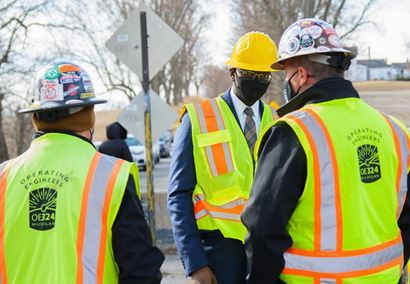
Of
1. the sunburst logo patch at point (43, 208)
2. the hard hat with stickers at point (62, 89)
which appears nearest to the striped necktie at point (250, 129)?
the hard hat with stickers at point (62, 89)

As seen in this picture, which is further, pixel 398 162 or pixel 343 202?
pixel 398 162

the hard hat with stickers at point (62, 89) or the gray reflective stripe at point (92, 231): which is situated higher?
the hard hat with stickers at point (62, 89)

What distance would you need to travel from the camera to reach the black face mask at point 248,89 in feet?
12.0

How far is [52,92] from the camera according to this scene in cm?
244

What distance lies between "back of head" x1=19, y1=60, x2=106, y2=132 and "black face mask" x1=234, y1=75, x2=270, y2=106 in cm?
135

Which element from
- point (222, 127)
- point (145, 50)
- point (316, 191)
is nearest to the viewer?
point (316, 191)

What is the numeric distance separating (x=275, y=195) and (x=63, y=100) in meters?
1.02

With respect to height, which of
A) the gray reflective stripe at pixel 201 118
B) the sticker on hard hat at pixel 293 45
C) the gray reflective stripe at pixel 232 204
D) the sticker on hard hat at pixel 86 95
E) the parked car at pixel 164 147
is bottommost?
the parked car at pixel 164 147

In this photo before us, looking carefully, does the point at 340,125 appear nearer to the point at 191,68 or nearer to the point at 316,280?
the point at 316,280

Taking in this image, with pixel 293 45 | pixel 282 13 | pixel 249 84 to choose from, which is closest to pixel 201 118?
pixel 249 84

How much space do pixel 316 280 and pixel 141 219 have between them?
804 mm

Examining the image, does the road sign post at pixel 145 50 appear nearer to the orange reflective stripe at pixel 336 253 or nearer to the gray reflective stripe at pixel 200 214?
the gray reflective stripe at pixel 200 214

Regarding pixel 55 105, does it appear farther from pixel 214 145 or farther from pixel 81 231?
pixel 214 145

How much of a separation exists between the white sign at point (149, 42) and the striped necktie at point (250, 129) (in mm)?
2862
